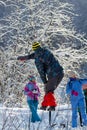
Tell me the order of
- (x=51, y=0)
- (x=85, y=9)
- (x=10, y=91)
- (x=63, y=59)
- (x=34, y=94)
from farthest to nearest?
(x=85, y=9), (x=51, y=0), (x=63, y=59), (x=10, y=91), (x=34, y=94)

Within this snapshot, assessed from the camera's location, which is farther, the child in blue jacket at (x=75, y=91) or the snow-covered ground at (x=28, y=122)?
the child in blue jacket at (x=75, y=91)

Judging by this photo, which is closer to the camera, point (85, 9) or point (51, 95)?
point (51, 95)

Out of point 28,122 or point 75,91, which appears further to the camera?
point 75,91

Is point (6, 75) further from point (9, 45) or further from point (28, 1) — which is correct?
point (28, 1)

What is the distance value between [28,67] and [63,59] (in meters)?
1.49

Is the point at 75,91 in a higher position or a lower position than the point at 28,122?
lower

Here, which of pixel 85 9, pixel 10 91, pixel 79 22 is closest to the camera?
→ pixel 10 91

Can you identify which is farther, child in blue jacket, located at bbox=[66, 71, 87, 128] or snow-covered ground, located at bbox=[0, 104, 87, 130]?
child in blue jacket, located at bbox=[66, 71, 87, 128]

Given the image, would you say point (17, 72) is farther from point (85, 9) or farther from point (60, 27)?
point (85, 9)

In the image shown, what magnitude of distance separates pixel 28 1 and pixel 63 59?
10.00 ft

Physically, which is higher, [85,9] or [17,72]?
[17,72]

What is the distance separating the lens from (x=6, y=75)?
17.4 meters

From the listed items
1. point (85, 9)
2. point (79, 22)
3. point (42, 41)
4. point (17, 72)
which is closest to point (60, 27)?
point (42, 41)

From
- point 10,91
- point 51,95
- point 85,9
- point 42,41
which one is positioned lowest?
point 85,9
